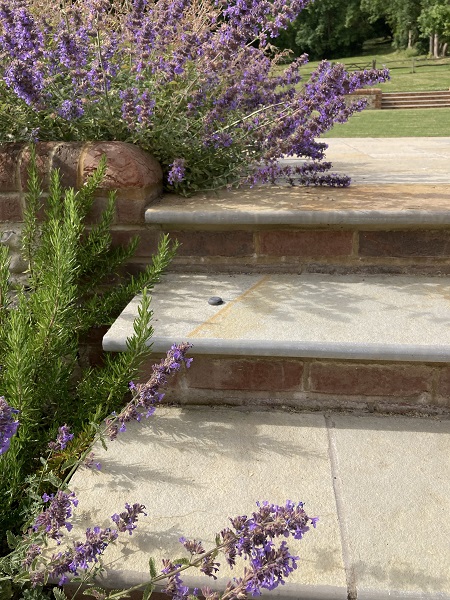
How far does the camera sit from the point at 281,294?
82.5 inches

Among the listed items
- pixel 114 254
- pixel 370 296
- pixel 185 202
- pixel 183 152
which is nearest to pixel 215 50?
pixel 183 152

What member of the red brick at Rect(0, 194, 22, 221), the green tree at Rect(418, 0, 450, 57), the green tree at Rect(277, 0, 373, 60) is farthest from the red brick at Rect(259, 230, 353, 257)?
→ the green tree at Rect(277, 0, 373, 60)

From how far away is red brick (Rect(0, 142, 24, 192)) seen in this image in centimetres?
227

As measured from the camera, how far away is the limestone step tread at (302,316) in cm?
170

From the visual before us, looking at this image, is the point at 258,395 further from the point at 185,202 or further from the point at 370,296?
the point at 185,202

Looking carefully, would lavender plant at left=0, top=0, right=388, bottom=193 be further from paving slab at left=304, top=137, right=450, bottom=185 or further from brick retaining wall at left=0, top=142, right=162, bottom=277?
paving slab at left=304, top=137, right=450, bottom=185

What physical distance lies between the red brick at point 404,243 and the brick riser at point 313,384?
64 cm

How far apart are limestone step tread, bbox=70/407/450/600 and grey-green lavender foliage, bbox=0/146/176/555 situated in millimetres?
171

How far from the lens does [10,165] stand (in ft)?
7.45

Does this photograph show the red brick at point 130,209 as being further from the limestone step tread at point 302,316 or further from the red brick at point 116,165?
the limestone step tread at point 302,316

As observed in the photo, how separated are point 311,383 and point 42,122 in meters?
1.64

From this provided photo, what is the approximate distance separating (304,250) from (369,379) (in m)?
0.69

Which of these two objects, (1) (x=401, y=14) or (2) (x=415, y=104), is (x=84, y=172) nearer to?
(2) (x=415, y=104)

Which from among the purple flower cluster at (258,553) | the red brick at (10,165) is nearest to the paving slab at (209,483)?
the purple flower cluster at (258,553)
